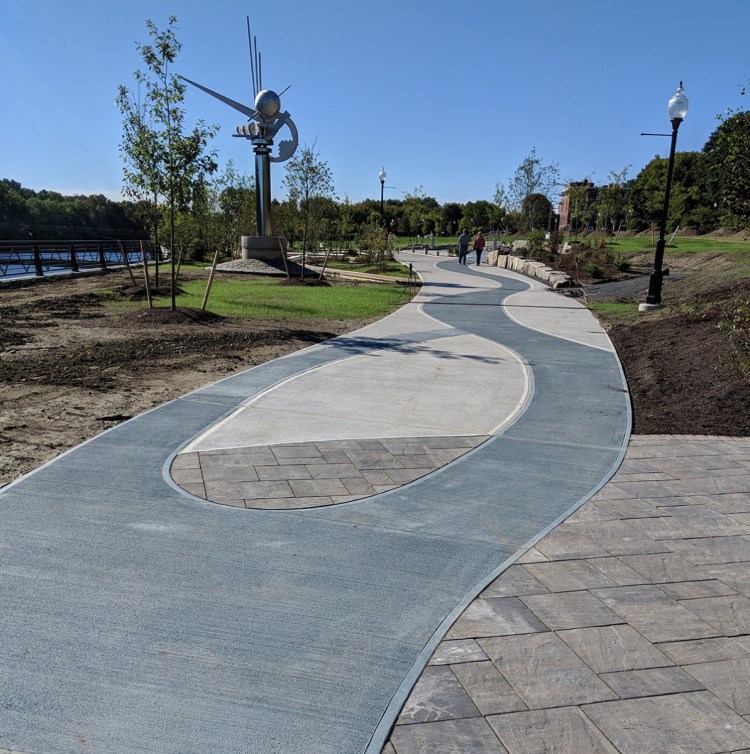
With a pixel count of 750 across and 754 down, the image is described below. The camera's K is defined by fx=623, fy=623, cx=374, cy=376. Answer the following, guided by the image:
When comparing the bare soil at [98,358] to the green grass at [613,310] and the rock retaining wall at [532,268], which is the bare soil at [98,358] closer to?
the green grass at [613,310]

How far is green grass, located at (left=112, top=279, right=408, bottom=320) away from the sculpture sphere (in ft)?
30.8

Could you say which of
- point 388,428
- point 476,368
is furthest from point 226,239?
point 388,428

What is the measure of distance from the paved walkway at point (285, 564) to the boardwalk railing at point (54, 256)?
15.3m

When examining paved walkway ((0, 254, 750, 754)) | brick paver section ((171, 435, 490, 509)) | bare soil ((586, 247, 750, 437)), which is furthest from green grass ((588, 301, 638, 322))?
brick paver section ((171, 435, 490, 509))

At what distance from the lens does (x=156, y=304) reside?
1639 centimetres

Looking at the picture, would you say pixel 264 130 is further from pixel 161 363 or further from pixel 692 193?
pixel 692 193

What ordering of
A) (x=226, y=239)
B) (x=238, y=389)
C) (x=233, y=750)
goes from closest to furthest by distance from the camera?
1. (x=233, y=750)
2. (x=238, y=389)
3. (x=226, y=239)

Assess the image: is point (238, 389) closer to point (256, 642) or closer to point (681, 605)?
point (256, 642)

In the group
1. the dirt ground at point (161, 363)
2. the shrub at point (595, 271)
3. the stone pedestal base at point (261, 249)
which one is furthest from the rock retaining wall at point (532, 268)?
the stone pedestal base at point (261, 249)

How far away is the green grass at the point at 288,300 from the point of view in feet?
52.1

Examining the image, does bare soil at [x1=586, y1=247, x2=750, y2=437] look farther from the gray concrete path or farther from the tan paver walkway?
the tan paver walkway

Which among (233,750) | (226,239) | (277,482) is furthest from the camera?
(226,239)

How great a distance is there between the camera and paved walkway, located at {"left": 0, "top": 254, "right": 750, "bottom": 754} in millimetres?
2760

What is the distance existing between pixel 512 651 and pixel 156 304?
15.0 m
